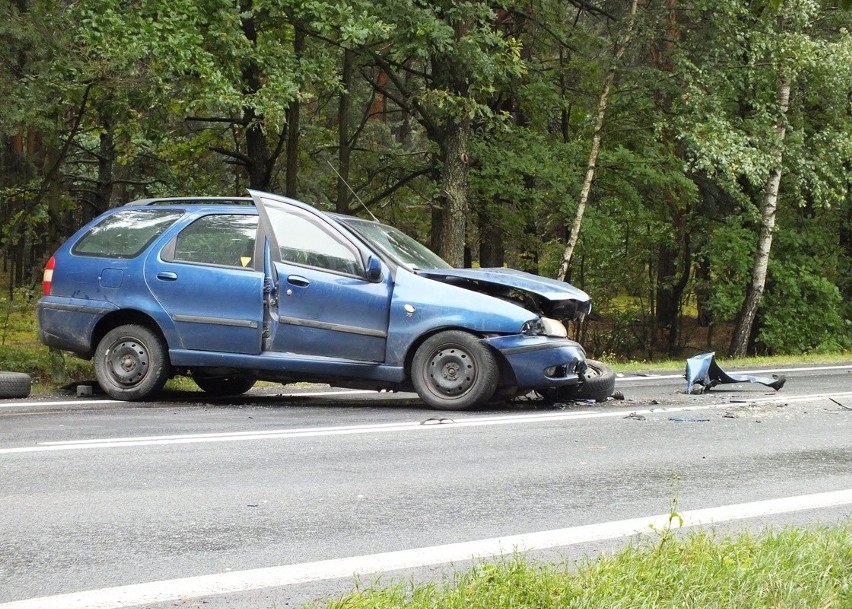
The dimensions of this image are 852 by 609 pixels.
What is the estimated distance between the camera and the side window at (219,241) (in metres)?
10.3

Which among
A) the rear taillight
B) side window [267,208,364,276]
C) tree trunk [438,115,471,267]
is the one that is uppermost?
tree trunk [438,115,471,267]

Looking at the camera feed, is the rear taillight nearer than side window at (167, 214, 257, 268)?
No

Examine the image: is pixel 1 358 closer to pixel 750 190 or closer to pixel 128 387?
pixel 128 387

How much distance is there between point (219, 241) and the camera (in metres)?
10.5

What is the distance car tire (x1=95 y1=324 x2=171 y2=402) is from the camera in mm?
10328

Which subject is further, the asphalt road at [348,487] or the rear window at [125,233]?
the rear window at [125,233]

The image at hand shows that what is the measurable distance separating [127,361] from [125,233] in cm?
126

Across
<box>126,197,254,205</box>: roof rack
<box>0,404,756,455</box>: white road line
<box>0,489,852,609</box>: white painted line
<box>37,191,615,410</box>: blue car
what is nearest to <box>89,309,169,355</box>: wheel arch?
<box>37,191,615,410</box>: blue car

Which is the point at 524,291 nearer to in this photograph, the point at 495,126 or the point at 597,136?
the point at 495,126

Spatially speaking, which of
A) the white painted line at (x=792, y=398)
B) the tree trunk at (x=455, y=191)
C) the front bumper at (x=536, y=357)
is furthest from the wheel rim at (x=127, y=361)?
the tree trunk at (x=455, y=191)

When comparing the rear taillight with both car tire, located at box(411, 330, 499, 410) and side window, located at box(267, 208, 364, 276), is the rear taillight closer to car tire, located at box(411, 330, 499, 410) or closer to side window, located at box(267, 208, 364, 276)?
side window, located at box(267, 208, 364, 276)

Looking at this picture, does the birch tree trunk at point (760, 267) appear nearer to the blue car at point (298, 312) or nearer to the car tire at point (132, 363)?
the blue car at point (298, 312)

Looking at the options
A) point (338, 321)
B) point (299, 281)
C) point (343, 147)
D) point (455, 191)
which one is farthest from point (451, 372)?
point (343, 147)

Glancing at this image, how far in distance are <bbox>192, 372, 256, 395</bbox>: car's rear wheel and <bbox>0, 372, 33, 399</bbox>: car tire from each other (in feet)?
5.31
